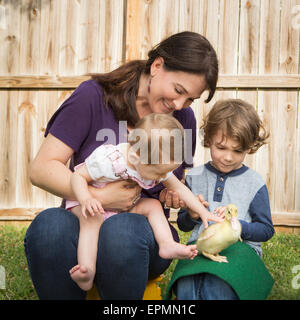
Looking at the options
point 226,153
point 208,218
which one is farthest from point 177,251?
point 226,153

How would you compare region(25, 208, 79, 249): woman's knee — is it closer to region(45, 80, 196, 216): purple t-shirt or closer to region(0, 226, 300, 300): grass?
region(45, 80, 196, 216): purple t-shirt

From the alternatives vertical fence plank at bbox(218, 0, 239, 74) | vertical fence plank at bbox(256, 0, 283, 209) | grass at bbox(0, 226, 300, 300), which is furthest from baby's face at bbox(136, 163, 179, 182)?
vertical fence plank at bbox(218, 0, 239, 74)

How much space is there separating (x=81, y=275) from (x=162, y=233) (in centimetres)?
37

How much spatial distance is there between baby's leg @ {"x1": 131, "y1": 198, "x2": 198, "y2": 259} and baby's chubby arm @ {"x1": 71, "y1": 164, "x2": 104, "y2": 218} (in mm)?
279

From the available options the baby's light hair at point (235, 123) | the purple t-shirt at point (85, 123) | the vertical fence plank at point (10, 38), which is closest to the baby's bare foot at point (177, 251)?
the purple t-shirt at point (85, 123)

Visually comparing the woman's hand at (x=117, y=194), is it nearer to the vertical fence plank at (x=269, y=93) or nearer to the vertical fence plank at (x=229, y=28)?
the vertical fence plank at (x=269, y=93)

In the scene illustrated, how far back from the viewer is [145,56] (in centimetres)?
380

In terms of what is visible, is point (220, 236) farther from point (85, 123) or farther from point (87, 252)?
point (85, 123)

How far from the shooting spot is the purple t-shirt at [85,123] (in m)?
1.82

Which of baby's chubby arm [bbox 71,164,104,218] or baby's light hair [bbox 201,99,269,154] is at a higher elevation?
baby's light hair [bbox 201,99,269,154]

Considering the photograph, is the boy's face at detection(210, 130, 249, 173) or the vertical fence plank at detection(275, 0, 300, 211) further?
the vertical fence plank at detection(275, 0, 300, 211)

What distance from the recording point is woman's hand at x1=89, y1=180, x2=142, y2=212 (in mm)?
1720
